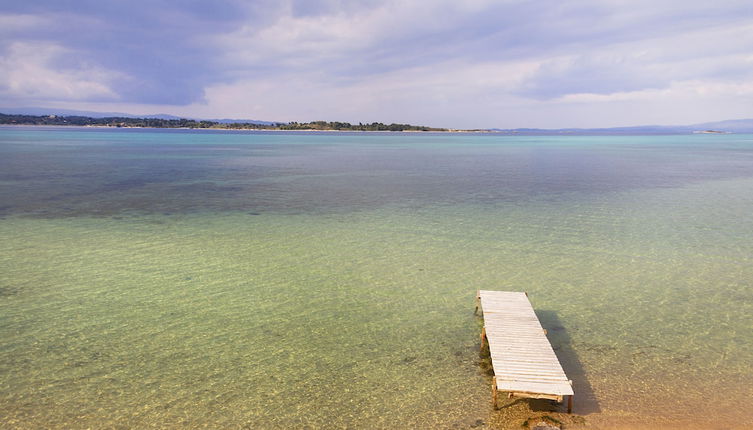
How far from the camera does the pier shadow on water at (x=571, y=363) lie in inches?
441

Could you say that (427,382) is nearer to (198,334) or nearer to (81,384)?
(198,334)

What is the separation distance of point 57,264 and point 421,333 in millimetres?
18221

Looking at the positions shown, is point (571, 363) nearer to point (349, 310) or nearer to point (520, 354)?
point (520, 354)

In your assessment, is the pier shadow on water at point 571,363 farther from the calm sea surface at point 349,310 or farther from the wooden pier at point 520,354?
the wooden pier at point 520,354

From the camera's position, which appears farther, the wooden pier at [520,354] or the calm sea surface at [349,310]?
the calm sea surface at [349,310]

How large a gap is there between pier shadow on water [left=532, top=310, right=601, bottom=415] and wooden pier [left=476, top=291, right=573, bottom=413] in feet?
1.60

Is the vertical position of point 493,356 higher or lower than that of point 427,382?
higher

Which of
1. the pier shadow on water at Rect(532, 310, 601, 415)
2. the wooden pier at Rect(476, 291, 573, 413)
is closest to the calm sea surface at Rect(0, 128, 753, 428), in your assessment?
the pier shadow on water at Rect(532, 310, 601, 415)

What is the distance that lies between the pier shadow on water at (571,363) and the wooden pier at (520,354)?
0.49 m

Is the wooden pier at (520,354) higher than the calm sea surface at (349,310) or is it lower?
higher

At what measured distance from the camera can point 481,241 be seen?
1002 inches

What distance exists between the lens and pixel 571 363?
13.1 meters

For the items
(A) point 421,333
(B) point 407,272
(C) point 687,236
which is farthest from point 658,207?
(A) point 421,333

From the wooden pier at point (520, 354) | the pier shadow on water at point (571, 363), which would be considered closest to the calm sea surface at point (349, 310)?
the pier shadow on water at point (571, 363)
